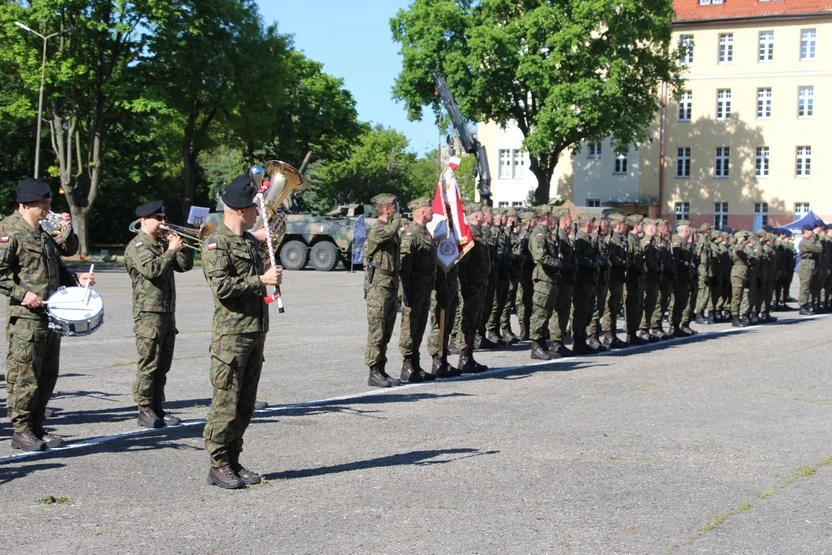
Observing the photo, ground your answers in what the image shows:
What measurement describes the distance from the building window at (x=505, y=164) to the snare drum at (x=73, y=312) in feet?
193

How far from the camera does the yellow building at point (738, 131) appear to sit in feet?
197

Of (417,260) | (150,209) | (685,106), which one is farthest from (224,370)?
(685,106)

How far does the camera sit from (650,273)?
16.8 meters

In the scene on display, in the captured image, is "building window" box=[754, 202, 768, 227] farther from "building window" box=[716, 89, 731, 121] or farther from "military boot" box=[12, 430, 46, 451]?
"military boot" box=[12, 430, 46, 451]

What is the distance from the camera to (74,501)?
260 inches

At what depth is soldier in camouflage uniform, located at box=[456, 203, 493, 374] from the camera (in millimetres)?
12875

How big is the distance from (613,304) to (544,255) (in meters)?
2.68

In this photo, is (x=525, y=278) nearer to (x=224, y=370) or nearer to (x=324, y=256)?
(x=224, y=370)

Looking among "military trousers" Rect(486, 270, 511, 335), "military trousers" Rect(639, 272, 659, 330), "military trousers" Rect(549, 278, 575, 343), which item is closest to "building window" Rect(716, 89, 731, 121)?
"military trousers" Rect(639, 272, 659, 330)

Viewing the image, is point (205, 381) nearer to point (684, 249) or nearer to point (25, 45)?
point (684, 249)

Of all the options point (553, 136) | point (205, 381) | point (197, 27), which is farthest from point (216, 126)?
point (205, 381)

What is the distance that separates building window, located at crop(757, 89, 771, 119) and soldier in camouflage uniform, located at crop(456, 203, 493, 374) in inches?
2026

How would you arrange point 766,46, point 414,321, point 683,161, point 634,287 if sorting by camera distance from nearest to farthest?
point 414,321
point 634,287
point 766,46
point 683,161

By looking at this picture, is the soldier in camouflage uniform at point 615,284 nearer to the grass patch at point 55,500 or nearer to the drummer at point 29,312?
the drummer at point 29,312
